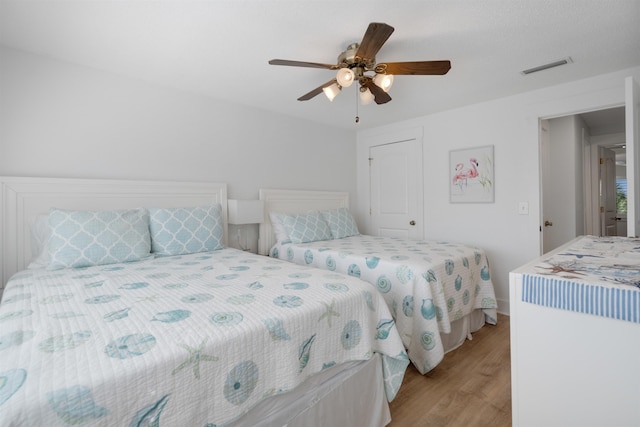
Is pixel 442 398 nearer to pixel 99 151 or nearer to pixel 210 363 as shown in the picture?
pixel 210 363

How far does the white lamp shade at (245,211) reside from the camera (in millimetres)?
2979

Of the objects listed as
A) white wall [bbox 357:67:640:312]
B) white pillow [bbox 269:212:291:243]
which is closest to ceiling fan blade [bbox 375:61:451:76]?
white wall [bbox 357:67:640:312]

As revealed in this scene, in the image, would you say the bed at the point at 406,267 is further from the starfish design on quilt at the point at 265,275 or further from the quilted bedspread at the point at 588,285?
the quilted bedspread at the point at 588,285

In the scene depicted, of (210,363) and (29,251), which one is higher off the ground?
(29,251)

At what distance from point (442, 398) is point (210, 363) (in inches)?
59.4

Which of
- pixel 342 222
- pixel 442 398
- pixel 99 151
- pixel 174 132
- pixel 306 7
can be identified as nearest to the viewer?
pixel 306 7

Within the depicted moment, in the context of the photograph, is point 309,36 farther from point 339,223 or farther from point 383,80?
point 339,223

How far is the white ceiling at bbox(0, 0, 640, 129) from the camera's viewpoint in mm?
1636

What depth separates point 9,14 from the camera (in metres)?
1.70

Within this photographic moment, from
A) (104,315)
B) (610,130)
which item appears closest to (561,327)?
(104,315)

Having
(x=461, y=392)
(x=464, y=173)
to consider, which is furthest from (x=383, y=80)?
(x=461, y=392)

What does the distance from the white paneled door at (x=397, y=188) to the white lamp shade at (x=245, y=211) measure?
1.81m

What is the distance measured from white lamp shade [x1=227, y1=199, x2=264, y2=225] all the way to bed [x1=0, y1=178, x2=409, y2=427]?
0.76 meters

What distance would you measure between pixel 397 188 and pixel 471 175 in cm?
94
